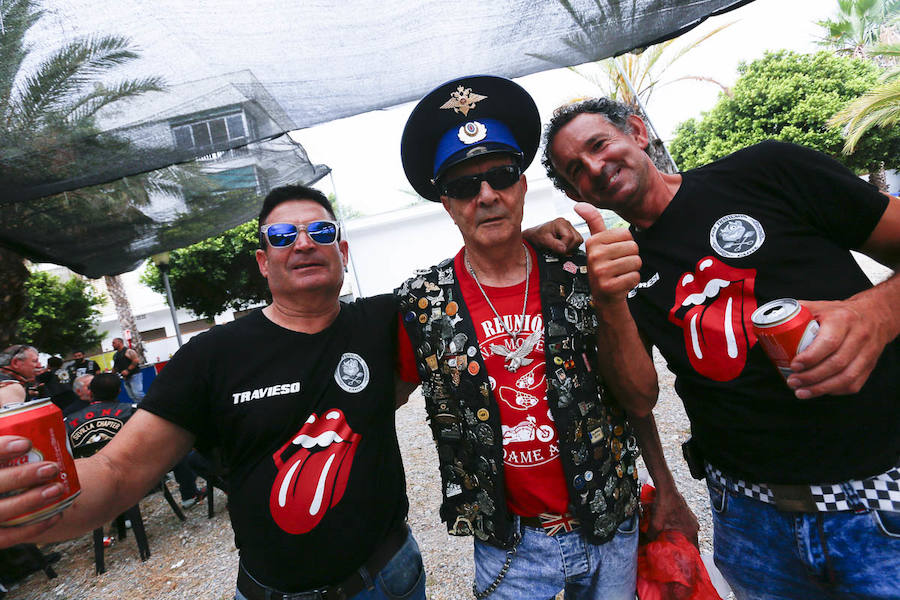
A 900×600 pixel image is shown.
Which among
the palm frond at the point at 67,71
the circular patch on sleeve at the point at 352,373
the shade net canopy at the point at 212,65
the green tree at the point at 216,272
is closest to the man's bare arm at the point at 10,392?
the shade net canopy at the point at 212,65

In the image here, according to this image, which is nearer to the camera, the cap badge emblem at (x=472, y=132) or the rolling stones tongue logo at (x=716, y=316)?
Answer: the rolling stones tongue logo at (x=716, y=316)

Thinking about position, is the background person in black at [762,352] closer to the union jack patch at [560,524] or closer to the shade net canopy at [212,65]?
the union jack patch at [560,524]

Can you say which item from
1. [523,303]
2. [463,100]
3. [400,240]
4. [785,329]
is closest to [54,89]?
[463,100]

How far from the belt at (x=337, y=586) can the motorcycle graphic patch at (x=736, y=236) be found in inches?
71.9

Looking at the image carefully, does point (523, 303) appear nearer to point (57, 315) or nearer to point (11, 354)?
point (11, 354)

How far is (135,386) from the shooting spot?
897cm

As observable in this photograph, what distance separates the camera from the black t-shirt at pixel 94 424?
435 cm

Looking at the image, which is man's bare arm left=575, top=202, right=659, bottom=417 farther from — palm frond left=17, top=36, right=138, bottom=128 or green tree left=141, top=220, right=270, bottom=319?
green tree left=141, top=220, right=270, bottom=319

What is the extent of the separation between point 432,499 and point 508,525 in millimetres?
3293

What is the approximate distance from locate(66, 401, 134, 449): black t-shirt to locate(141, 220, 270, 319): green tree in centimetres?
1221

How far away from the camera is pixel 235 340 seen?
1730 millimetres

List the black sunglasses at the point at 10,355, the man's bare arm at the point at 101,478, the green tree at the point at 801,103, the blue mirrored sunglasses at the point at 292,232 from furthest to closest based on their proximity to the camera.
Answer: the green tree at the point at 801,103
the black sunglasses at the point at 10,355
the blue mirrored sunglasses at the point at 292,232
the man's bare arm at the point at 101,478

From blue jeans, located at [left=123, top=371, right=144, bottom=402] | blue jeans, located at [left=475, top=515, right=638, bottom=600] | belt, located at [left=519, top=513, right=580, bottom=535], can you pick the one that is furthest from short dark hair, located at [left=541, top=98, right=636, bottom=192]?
blue jeans, located at [left=123, top=371, right=144, bottom=402]

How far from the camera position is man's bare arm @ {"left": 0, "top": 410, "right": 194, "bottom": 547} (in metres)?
0.98
